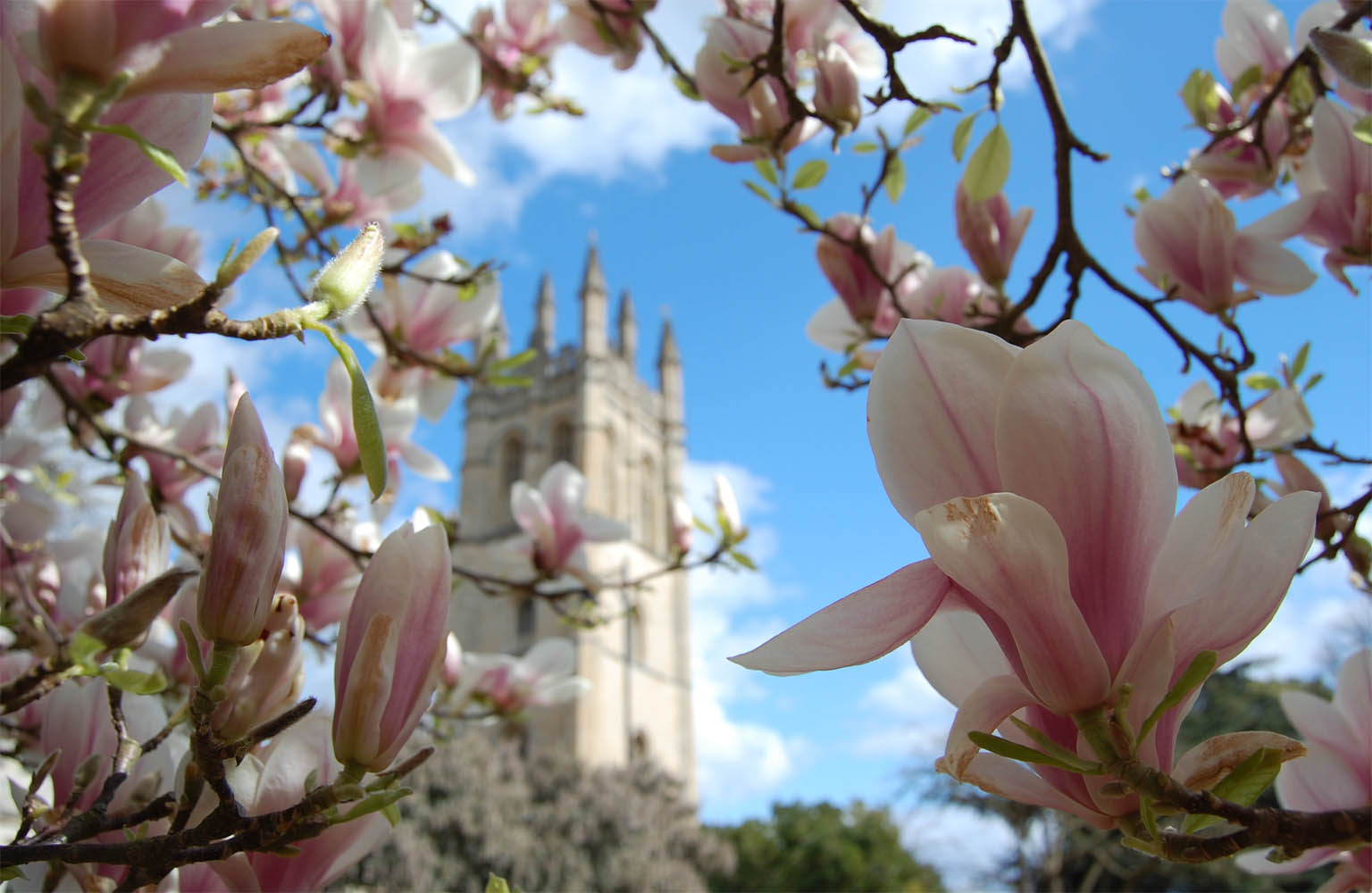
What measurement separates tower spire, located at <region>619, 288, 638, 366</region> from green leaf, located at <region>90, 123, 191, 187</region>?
106ft

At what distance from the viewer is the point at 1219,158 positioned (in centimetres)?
138

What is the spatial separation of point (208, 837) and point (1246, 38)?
148 centimetres

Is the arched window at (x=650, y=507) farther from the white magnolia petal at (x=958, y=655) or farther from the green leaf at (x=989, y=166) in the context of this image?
the white magnolia petal at (x=958, y=655)

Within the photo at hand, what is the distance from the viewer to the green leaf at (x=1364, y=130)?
0.85 meters

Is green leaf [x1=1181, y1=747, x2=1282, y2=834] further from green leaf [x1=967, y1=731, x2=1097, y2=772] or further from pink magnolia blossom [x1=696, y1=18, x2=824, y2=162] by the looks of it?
pink magnolia blossom [x1=696, y1=18, x2=824, y2=162]

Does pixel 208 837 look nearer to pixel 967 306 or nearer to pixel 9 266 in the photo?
pixel 9 266

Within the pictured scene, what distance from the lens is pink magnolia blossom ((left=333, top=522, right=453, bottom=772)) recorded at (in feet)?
1.65

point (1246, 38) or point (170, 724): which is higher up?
point (1246, 38)

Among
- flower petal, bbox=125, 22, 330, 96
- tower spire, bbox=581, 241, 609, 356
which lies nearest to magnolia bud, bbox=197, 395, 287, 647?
flower petal, bbox=125, 22, 330, 96

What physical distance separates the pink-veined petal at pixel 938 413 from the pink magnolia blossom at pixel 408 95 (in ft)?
3.42

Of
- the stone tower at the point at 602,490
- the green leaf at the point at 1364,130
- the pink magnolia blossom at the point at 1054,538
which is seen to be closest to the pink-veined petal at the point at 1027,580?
the pink magnolia blossom at the point at 1054,538

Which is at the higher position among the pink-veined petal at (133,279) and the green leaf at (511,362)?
the green leaf at (511,362)

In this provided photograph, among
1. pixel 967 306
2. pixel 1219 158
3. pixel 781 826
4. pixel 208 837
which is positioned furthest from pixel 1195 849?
pixel 781 826

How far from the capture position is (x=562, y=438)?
31.0 metres
